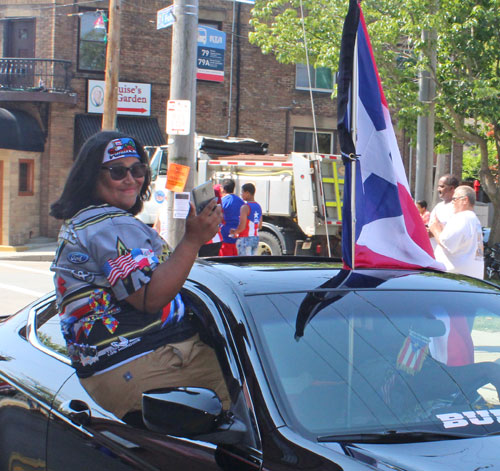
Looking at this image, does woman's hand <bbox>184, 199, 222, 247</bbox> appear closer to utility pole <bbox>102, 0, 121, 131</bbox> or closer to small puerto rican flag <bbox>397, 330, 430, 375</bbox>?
small puerto rican flag <bbox>397, 330, 430, 375</bbox>

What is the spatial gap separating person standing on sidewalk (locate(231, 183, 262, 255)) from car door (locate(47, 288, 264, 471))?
8.33 metres

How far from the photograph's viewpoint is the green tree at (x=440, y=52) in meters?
13.8

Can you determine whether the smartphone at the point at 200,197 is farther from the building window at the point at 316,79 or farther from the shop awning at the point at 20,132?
the building window at the point at 316,79

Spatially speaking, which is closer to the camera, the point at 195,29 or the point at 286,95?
the point at 195,29

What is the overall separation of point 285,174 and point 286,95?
1038 centimetres

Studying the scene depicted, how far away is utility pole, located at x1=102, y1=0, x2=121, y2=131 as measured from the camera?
16469 mm

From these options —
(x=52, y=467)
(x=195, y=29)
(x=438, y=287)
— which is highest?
(x=195, y=29)

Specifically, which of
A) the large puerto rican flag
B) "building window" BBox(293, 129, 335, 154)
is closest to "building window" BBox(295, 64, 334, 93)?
"building window" BBox(293, 129, 335, 154)

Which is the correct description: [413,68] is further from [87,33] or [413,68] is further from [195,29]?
[87,33]

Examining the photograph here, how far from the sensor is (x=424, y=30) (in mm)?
13648

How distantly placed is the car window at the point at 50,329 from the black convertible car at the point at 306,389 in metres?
0.03

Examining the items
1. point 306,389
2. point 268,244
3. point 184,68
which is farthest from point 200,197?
point 268,244

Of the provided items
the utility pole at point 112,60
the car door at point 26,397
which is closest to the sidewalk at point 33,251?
the utility pole at point 112,60

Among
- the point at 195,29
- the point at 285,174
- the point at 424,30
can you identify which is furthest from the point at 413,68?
the point at 195,29
